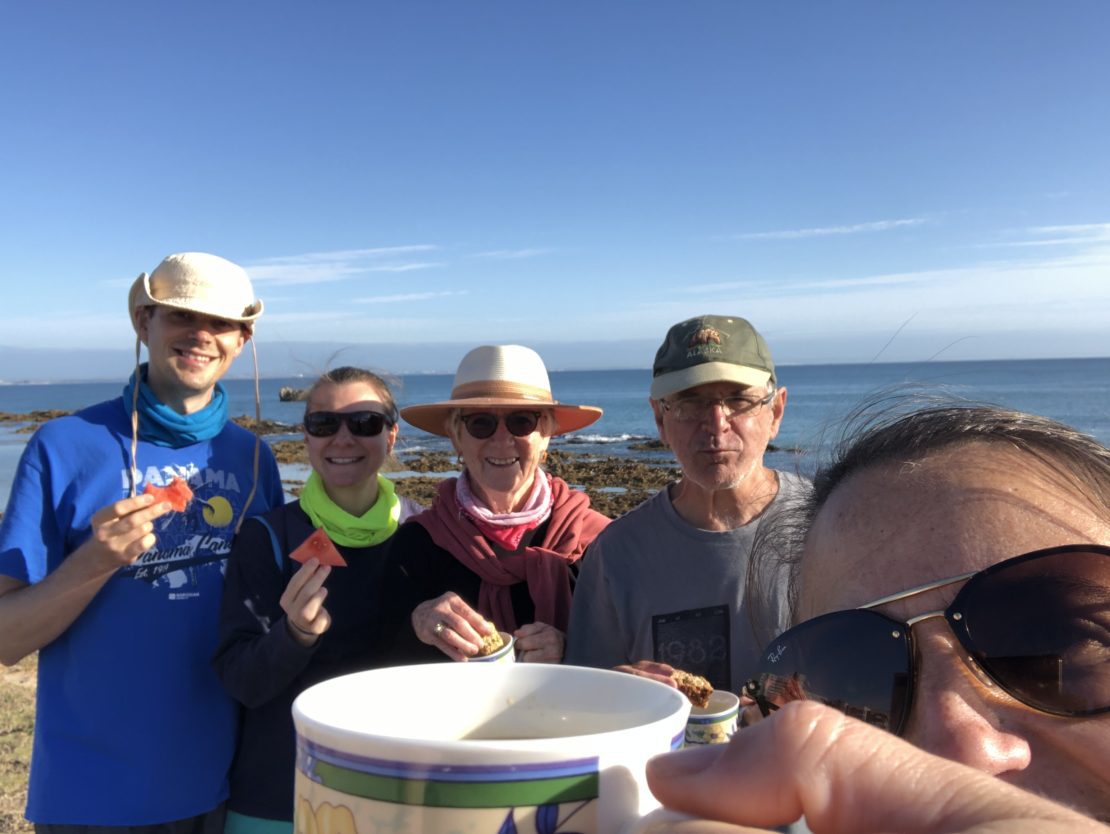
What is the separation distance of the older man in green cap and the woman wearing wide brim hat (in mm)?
263

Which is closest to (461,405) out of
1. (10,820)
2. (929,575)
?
(929,575)

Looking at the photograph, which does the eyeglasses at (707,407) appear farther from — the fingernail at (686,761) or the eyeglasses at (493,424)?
the fingernail at (686,761)

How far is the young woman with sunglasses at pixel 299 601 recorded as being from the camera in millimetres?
2998

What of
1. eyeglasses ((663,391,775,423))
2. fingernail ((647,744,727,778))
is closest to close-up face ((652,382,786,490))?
eyeglasses ((663,391,775,423))

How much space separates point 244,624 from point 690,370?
7.29 feet

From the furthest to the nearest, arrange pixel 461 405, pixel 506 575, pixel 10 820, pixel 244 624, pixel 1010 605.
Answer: pixel 10 820 → pixel 461 405 → pixel 506 575 → pixel 244 624 → pixel 1010 605

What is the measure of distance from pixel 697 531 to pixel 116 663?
8.22ft

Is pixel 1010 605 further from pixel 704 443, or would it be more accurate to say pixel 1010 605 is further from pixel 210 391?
pixel 210 391

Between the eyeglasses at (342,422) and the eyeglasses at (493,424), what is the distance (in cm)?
47

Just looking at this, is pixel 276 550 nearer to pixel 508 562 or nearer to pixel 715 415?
pixel 508 562

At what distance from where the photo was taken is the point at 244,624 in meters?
3.19

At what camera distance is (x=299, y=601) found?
284cm

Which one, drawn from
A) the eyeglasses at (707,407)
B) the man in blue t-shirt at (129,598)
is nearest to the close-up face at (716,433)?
the eyeglasses at (707,407)

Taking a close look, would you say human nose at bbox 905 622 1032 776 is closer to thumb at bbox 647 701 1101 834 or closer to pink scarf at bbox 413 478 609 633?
thumb at bbox 647 701 1101 834
